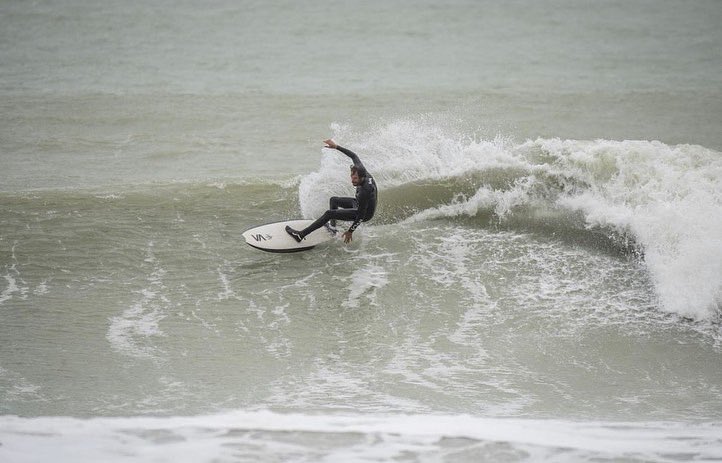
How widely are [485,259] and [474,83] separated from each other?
417 inches

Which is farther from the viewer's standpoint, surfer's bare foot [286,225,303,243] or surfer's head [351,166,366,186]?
surfer's bare foot [286,225,303,243]

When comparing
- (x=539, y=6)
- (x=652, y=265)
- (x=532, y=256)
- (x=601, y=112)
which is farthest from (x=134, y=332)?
(x=539, y=6)

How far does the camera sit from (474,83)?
20.8 m

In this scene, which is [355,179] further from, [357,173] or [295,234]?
[295,234]

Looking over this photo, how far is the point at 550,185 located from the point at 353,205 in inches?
132

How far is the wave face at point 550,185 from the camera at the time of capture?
1094cm

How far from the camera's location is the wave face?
10938 mm

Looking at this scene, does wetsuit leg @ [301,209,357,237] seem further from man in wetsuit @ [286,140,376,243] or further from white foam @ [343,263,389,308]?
white foam @ [343,263,389,308]

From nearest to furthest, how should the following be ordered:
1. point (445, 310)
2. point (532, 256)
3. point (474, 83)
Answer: point (445, 310), point (532, 256), point (474, 83)

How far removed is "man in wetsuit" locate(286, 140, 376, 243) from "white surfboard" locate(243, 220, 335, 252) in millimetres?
102

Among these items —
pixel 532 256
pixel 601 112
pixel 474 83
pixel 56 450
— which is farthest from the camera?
pixel 474 83

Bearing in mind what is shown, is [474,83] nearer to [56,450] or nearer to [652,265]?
[652,265]

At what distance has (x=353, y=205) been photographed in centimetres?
1098

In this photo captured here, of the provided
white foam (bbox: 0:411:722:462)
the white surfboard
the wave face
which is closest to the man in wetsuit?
the white surfboard
